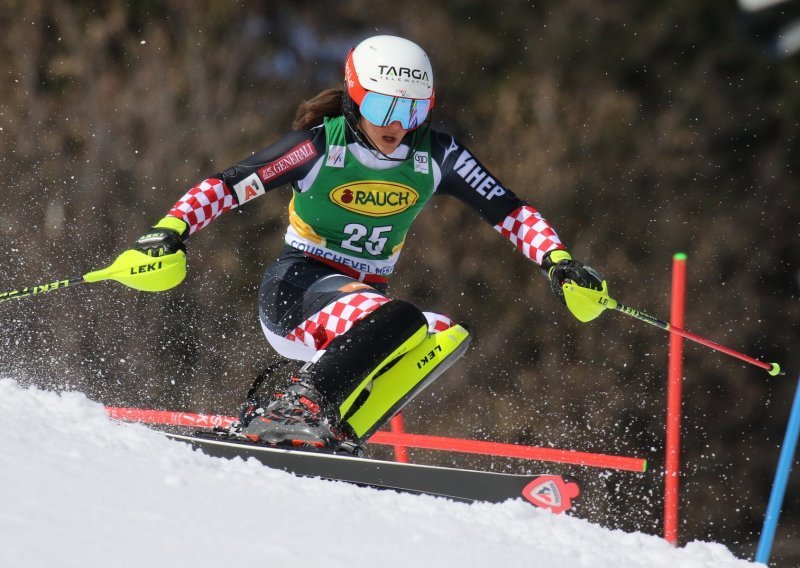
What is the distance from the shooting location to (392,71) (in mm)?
3145

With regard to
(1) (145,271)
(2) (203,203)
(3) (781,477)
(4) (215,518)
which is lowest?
(4) (215,518)

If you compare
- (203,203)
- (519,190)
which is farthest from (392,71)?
(519,190)

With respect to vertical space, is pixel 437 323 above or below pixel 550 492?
above

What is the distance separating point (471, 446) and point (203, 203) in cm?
166

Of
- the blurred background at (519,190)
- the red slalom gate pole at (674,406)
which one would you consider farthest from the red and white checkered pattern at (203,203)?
the blurred background at (519,190)

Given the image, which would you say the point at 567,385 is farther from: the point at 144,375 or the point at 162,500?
the point at 162,500

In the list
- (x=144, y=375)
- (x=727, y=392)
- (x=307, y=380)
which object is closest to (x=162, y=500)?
(x=307, y=380)

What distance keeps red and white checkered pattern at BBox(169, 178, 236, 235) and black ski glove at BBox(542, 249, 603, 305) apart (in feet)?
3.26

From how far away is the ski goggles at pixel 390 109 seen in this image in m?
3.15

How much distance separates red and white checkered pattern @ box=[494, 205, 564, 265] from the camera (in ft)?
11.0

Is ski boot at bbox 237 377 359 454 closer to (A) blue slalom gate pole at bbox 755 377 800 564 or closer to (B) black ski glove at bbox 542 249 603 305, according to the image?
(B) black ski glove at bbox 542 249 603 305

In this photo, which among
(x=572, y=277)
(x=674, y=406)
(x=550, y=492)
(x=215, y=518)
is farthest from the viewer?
(x=674, y=406)

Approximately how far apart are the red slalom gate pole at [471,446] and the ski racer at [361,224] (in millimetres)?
754

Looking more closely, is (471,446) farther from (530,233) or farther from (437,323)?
(530,233)
